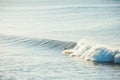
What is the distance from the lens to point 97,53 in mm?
37094

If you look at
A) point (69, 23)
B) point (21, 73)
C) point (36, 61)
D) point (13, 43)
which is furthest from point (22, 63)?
point (69, 23)

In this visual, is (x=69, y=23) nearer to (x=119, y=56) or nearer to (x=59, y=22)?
(x=59, y=22)

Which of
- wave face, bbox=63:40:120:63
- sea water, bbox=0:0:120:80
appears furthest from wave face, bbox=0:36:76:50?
wave face, bbox=63:40:120:63

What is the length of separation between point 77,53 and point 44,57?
334 centimetres

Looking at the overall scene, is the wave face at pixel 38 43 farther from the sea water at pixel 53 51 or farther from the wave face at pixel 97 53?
the wave face at pixel 97 53

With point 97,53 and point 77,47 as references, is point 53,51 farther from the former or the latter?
point 97,53

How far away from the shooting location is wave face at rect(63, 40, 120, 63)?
35844mm

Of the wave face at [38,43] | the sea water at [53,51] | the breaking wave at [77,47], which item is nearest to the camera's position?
the sea water at [53,51]

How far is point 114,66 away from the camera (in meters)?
33.8

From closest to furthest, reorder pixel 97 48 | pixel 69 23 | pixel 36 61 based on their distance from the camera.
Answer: pixel 36 61
pixel 97 48
pixel 69 23

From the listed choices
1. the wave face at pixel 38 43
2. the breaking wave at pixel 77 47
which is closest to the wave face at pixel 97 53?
the breaking wave at pixel 77 47

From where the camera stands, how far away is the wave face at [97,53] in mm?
35844

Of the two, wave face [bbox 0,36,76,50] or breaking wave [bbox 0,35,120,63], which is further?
wave face [bbox 0,36,76,50]

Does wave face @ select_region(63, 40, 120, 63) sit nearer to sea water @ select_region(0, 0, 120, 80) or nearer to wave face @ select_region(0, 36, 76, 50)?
sea water @ select_region(0, 0, 120, 80)
